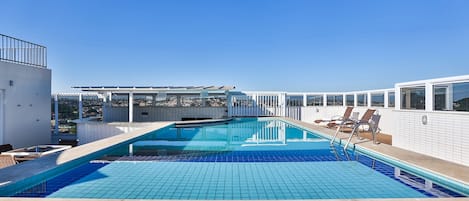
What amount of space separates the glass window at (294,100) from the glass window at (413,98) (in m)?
9.99

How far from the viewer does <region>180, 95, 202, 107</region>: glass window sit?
1688cm

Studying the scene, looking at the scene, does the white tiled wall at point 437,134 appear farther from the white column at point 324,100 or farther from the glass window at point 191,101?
the glass window at point 191,101

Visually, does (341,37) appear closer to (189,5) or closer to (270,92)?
(270,92)

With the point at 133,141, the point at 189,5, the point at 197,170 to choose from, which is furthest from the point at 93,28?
the point at 197,170

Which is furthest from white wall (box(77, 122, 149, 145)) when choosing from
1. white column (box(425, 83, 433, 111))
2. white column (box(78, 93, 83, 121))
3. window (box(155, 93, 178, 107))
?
white column (box(425, 83, 433, 111))

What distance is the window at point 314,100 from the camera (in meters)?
15.9

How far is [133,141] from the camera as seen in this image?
7.38 metres

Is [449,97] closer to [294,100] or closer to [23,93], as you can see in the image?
[294,100]

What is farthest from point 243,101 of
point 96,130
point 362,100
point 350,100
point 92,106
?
point 92,106

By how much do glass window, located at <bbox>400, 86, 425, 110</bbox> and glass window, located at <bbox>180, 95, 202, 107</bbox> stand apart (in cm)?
1209

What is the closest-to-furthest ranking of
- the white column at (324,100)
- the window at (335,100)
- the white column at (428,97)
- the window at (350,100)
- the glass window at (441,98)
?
the glass window at (441,98), the white column at (428,97), the window at (350,100), the window at (335,100), the white column at (324,100)

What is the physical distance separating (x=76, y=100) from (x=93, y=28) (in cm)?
404

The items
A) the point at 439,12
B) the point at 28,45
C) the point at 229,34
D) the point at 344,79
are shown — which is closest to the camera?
the point at 28,45

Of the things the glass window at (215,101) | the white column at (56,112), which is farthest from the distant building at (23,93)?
the glass window at (215,101)
